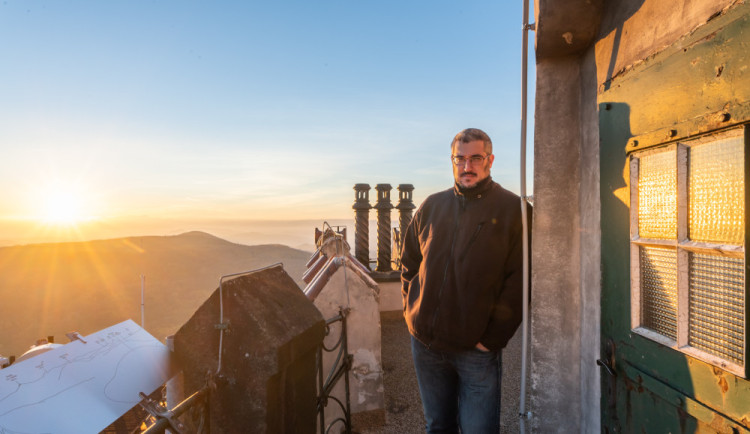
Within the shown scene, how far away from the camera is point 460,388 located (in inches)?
106

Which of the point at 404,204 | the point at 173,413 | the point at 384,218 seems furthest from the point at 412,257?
the point at 404,204

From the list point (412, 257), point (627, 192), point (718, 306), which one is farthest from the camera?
point (412, 257)

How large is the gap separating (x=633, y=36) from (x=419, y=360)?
8.10ft

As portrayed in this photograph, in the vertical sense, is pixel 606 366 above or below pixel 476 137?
below

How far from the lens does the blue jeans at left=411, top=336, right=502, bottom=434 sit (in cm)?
254

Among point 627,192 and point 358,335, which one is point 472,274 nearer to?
point 627,192

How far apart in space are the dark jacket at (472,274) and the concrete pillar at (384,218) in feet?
26.0

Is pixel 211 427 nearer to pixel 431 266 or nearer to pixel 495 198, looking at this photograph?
pixel 431 266

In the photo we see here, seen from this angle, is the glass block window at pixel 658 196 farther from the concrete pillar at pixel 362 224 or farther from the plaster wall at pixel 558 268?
the concrete pillar at pixel 362 224

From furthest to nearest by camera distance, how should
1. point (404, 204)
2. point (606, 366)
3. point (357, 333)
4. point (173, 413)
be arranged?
1. point (404, 204)
2. point (357, 333)
3. point (606, 366)
4. point (173, 413)

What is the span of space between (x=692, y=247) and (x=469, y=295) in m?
1.19

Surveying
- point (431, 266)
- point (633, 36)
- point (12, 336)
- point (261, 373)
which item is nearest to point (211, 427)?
point (261, 373)

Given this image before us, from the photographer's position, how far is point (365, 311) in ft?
Result: 14.0

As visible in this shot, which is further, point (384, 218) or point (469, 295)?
point (384, 218)
